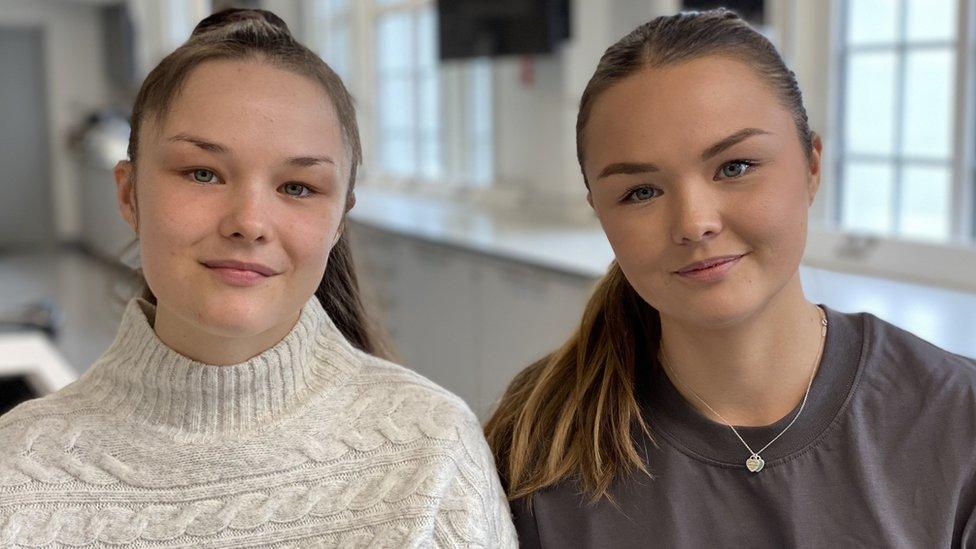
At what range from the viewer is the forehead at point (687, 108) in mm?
1186

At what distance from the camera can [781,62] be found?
4.17ft

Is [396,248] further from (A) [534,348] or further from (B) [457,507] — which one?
(B) [457,507]

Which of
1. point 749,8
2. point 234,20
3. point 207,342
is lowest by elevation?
point 207,342

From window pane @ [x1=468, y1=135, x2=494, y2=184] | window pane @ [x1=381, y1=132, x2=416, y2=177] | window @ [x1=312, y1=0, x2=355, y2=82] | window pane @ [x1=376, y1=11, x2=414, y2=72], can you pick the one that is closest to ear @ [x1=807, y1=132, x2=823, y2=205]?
window pane @ [x1=468, y1=135, x2=494, y2=184]

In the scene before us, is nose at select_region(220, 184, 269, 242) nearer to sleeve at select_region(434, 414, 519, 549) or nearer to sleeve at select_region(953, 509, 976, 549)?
sleeve at select_region(434, 414, 519, 549)

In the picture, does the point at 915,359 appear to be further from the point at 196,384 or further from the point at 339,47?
the point at 339,47

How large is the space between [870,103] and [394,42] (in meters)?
3.95

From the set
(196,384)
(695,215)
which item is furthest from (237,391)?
(695,215)

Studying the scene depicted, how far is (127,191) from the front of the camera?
4.10ft

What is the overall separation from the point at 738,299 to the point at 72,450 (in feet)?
2.41

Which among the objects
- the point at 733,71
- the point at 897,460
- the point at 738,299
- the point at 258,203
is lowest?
the point at 897,460

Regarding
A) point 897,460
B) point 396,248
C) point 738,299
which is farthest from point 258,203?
point 396,248

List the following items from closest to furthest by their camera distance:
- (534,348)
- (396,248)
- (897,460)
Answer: (897,460) → (534,348) → (396,248)

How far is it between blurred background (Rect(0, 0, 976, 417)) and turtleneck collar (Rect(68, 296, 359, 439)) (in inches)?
9.1
